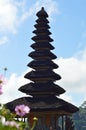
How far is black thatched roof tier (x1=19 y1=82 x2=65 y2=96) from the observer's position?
136ft

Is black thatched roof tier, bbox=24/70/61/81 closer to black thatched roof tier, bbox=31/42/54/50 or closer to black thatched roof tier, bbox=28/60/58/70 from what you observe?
black thatched roof tier, bbox=28/60/58/70

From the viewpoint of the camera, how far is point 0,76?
190 inches

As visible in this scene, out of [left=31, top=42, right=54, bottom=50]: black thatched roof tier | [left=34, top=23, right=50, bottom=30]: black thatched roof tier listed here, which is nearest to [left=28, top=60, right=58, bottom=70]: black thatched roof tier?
[left=31, top=42, right=54, bottom=50]: black thatched roof tier

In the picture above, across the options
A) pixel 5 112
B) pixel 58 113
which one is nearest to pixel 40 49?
pixel 58 113

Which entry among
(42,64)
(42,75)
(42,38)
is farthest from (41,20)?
(42,75)

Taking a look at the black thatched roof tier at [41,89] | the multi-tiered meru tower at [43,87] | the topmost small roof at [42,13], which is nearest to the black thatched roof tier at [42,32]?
the multi-tiered meru tower at [43,87]

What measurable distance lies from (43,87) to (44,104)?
2951 mm

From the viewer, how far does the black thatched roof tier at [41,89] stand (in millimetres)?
41500

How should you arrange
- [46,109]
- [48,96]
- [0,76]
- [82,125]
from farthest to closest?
1. [82,125]
2. [48,96]
3. [46,109]
4. [0,76]

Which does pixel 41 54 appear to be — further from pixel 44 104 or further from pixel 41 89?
pixel 44 104

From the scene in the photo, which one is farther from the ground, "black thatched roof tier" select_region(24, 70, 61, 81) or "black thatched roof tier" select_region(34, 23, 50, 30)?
"black thatched roof tier" select_region(34, 23, 50, 30)

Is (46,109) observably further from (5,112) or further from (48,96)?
(5,112)

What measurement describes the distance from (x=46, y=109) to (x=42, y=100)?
165 cm

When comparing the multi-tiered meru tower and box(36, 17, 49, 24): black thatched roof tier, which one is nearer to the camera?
the multi-tiered meru tower
